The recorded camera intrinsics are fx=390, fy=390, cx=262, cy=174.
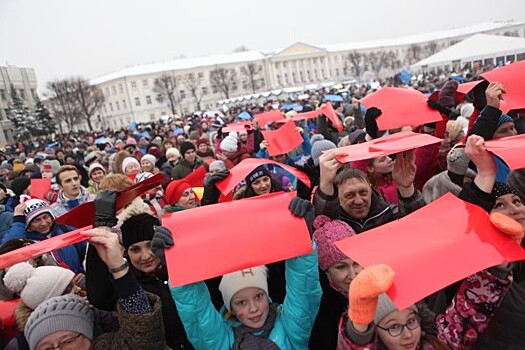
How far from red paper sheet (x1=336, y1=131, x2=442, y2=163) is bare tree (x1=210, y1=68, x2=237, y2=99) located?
75.4 meters

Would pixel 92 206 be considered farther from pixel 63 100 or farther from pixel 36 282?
pixel 63 100

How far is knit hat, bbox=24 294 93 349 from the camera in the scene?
6.67 feet

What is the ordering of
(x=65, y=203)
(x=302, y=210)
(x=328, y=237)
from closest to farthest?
(x=302, y=210) → (x=328, y=237) → (x=65, y=203)

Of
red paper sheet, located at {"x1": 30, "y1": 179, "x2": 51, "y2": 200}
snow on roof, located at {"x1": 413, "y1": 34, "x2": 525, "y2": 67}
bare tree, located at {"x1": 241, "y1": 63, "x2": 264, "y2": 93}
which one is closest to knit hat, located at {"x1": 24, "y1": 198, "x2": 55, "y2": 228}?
red paper sheet, located at {"x1": 30, "y1": 179, "x2": 51, "y2": 200}

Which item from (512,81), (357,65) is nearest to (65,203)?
(512,81)

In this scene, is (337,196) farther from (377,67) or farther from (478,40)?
(377,67)

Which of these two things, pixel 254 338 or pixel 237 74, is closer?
pixel 254 338

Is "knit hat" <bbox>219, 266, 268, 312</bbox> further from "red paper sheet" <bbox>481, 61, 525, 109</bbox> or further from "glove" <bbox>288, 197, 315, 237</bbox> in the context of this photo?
"red paper sheet" <bbox>481, 61, 525, 109</bbox>

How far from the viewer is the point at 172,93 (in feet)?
241

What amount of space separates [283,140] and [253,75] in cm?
7985

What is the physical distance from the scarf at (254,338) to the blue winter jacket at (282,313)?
0.10 feet

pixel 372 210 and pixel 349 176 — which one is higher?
pixel 349 176

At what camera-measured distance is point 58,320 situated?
206 centimetres

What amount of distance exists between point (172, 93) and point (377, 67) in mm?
40876
